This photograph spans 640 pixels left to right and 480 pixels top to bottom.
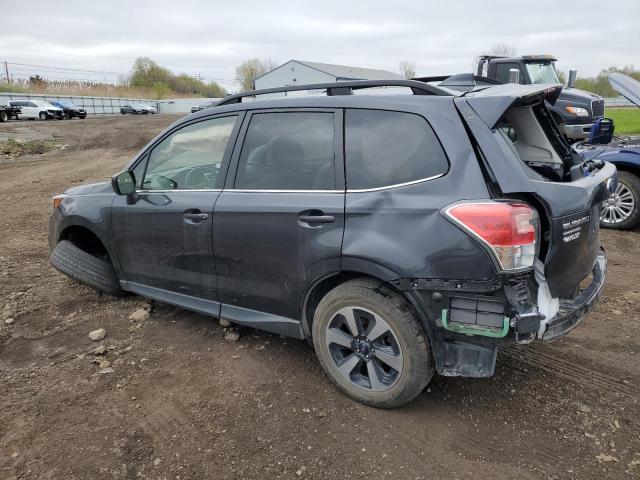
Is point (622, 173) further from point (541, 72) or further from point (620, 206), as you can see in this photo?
point (541, 72)

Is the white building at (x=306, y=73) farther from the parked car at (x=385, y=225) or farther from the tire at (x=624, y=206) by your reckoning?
the parked car at (x=385, y=225)

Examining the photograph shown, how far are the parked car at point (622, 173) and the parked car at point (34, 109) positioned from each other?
40.4 m

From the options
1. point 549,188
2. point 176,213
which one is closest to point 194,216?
point 176,213

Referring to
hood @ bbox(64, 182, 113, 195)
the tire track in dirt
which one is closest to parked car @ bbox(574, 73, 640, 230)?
the tire track in dirt

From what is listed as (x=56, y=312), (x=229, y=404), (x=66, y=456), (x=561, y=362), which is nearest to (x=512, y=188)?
(x=561, y=362)

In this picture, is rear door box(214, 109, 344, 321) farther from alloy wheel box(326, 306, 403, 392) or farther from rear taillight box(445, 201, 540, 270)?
rear taillight box(445, 201, 540, 270)

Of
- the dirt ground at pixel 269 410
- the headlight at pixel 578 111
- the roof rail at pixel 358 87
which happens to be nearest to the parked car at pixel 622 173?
the dirt ground at pixel 269 410

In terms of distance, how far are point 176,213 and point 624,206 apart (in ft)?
19.4

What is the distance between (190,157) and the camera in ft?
12.4

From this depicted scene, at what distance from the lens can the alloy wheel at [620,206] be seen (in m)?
6.45

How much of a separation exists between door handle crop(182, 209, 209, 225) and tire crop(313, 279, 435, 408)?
1.05 meters

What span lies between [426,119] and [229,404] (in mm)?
2016

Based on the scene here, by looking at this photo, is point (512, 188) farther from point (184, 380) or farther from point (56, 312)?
point (56, 312)

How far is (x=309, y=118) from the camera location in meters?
3.07
